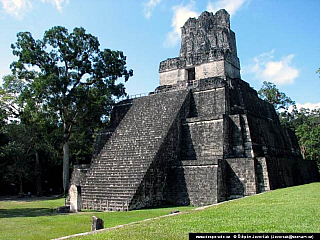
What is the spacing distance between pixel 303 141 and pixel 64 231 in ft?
62.8

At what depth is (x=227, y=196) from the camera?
10.6 metres

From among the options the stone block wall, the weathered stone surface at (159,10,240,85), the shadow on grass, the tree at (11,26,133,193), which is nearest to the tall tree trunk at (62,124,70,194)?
the tree at (11,26,133,193)

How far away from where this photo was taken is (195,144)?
1252 cm

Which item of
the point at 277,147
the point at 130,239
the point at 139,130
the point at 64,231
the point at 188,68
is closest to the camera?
the point at 130,239

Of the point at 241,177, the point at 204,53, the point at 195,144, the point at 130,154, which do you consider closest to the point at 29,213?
the point at 130,154

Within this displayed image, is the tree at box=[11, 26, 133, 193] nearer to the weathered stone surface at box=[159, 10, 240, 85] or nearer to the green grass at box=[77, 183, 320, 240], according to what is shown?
the weathered stone surface at box=[159, 10, 240, 85]

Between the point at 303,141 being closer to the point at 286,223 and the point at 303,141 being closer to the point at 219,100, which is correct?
the point at 219,100

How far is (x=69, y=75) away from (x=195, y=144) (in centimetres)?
867

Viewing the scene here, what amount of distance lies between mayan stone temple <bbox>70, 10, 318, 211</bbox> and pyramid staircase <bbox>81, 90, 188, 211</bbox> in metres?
0.04

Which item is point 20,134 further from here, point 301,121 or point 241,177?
point 301,121

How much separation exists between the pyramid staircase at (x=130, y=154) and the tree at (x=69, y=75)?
3.20 meters

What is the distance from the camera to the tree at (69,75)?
16281mm

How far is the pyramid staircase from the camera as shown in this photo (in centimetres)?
1020

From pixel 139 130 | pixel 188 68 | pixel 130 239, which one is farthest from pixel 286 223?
pixel 188 68
